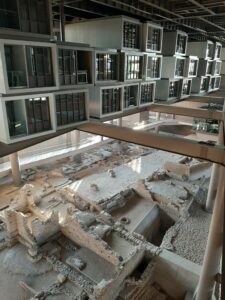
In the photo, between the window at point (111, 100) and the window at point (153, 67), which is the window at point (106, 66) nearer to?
the window at point (111, 100)

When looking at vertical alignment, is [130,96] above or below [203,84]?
below

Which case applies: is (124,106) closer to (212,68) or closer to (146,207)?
(146,207)

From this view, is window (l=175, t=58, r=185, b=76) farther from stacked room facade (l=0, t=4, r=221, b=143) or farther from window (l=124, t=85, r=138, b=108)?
window (l=124, t=85, r=138, b=108)

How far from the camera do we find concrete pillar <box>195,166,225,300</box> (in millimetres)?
7473

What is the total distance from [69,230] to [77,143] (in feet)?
35.3

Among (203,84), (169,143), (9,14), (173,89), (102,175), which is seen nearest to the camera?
(169,143)

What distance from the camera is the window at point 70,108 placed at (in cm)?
1102

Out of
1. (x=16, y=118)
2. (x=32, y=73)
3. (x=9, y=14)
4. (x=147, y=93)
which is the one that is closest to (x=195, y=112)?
(x=147, y=93)

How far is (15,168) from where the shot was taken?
1772cm

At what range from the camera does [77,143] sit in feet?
70.0

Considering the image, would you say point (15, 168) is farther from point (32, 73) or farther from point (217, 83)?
point (217, 83)

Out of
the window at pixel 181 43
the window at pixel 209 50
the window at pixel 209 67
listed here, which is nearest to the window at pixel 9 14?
the window at pixel 181 43

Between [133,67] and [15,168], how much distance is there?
11752 mm

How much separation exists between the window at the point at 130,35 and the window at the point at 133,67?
0.75 m
